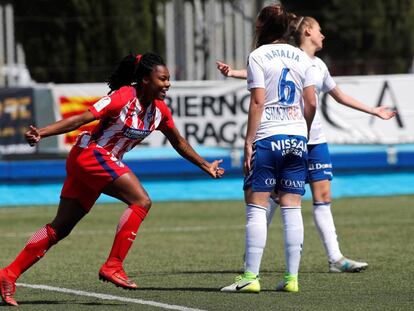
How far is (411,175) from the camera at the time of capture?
71.5 feet

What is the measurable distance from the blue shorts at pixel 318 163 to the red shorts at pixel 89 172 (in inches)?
91.4

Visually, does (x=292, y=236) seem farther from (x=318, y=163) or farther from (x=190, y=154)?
(x=318, y=163)

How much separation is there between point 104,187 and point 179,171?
12.4 meters

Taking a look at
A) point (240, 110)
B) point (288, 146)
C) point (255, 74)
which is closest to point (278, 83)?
point (255, 74)

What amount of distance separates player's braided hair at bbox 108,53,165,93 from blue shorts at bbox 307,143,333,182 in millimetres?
2131

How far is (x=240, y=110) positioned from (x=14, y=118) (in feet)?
12.4

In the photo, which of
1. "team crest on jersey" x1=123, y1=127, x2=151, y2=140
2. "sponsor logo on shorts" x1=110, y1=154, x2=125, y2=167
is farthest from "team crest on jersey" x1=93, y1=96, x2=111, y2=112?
"sponsor logo on shorts" x1=110, y1=154, x2=125, y2=167

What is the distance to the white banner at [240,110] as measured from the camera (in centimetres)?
2150

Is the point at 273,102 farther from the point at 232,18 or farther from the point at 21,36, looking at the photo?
the point at 21,36

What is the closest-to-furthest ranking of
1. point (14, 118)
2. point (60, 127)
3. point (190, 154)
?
point (60, 127)
point (190, 154)
point (14, 118)

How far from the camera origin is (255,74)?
891 centimetres

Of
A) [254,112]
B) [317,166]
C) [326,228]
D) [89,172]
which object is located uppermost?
[254,112]

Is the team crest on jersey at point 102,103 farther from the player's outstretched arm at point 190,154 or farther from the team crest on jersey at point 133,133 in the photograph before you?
the player's outstretched arm at point 190,154

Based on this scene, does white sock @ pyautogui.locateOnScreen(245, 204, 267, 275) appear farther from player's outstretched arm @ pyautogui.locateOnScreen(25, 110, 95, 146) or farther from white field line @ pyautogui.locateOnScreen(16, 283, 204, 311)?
player's outstretched arm @ pyautogui.locateOnScreen(25, 110, 95, 146)
